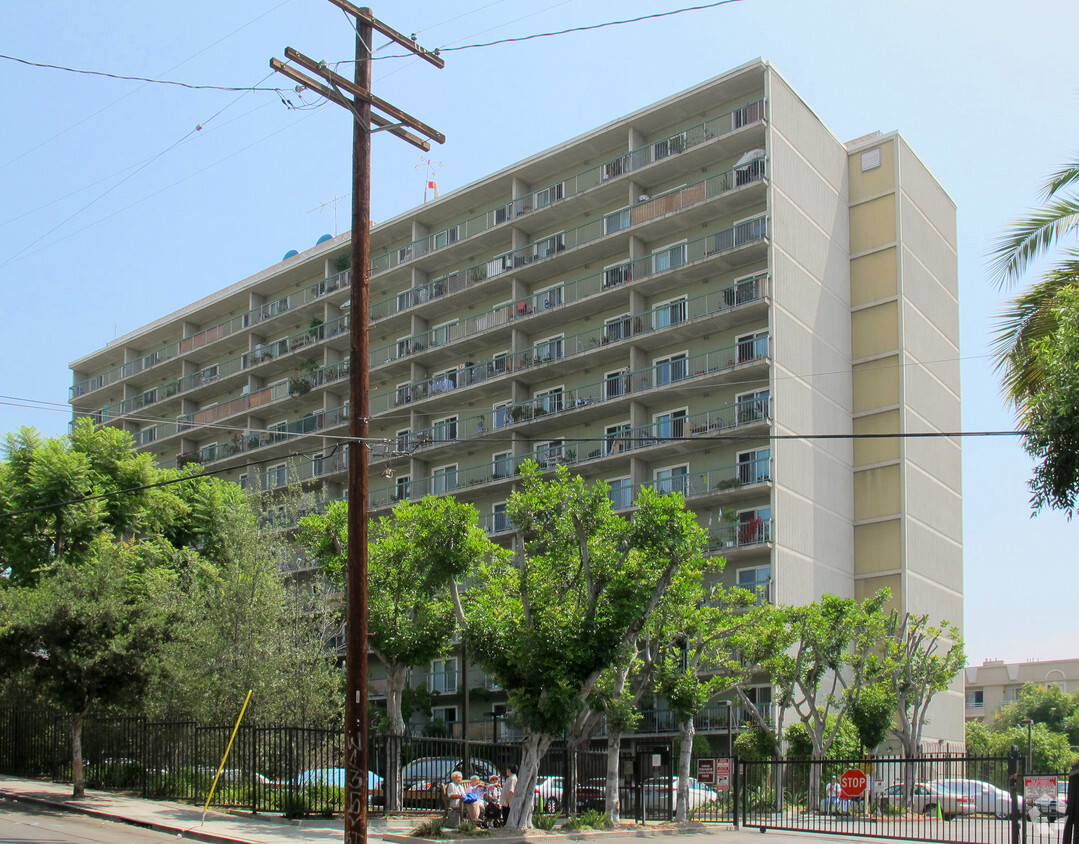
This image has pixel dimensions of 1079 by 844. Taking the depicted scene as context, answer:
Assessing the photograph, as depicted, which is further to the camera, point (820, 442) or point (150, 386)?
point (150, 386)

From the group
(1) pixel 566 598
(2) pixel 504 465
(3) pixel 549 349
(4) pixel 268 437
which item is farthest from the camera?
(4) pixel 268 437

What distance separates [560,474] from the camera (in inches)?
971

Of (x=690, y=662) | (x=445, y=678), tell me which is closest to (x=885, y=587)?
(x=690, y=662)

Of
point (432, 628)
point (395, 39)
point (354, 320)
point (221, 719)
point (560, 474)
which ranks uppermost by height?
point (395, 39)

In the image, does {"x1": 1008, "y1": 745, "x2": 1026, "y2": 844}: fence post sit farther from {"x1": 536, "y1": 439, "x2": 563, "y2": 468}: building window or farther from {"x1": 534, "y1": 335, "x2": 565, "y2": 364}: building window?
{"x1": 534, "y1": 335, "x2": 565, "y2": 364}: building window

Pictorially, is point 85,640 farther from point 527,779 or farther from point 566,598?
point 566,598

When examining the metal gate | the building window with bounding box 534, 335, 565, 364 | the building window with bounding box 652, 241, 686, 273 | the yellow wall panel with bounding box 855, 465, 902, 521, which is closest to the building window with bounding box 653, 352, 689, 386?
the building window with bounding box 652, 241, 686, 273

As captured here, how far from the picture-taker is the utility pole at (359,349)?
18.6 meters

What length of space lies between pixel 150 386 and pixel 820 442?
155 feet

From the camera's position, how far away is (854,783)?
81.8 feet

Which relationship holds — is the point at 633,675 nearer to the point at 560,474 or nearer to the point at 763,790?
the point at 763,790

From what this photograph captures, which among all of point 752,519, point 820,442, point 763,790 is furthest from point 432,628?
point 820,442

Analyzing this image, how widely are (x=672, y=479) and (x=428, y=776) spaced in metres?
22.3

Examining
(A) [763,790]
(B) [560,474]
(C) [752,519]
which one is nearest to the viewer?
(B) [560,474]
